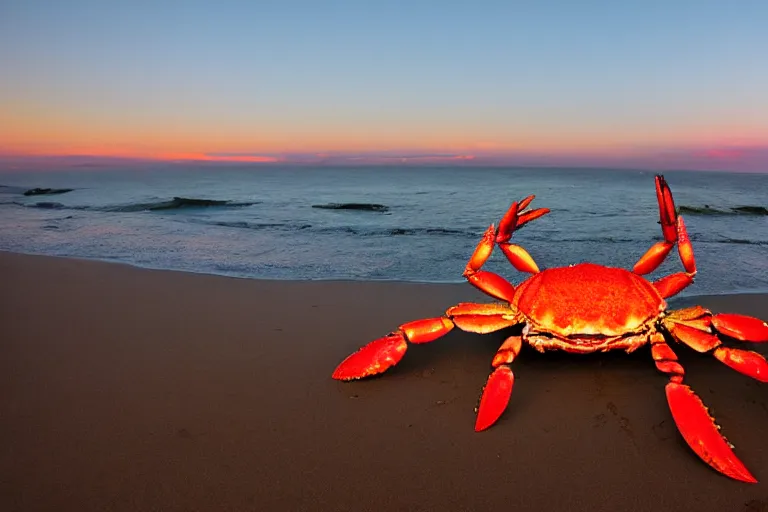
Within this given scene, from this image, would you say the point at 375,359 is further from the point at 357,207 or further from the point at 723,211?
the point at 723,211

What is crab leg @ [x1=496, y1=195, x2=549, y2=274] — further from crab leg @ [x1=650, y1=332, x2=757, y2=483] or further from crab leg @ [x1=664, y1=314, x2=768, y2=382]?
crab leg @ [x1=650, y1=332, x2=757, y2=483]

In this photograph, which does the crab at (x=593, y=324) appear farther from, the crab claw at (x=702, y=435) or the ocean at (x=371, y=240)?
the ocean at (x=371, y=240)

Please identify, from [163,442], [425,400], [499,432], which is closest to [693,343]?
[499,432]

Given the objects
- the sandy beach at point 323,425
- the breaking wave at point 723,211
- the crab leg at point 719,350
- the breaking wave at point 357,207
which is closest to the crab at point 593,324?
the crab leg at point 719,350

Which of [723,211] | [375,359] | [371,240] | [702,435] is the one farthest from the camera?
[723,211]

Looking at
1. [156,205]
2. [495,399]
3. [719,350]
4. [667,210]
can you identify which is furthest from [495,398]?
[156,205]

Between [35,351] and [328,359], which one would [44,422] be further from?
[328,359]
